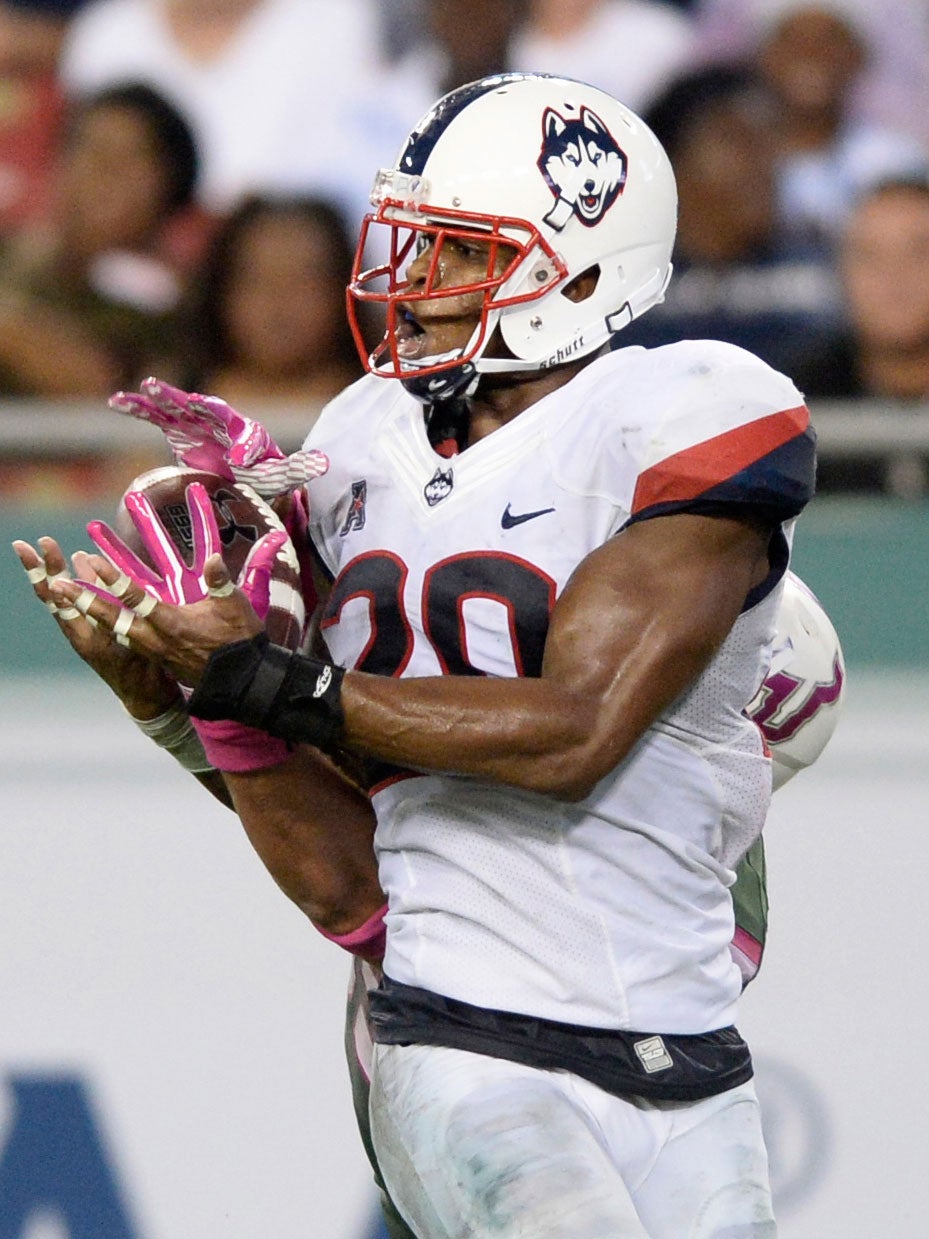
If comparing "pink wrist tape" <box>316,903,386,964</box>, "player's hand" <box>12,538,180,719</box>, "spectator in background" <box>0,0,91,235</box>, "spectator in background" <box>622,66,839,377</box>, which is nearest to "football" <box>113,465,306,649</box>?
"player's hand" <box>12,538,180,719</box>

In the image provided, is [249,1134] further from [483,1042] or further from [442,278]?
[442,278]

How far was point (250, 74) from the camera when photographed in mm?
6520

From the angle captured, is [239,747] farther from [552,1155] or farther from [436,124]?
[436,124]

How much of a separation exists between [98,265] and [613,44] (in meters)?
1.75

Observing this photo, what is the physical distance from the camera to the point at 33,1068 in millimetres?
3619

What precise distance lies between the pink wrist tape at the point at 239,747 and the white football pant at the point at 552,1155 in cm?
39

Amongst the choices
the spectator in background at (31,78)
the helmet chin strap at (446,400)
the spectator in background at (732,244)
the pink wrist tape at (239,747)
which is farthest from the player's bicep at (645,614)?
the spectator in background at (31,78)

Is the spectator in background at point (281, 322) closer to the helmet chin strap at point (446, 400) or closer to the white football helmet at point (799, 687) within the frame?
the white football helmet at point (799, 687)

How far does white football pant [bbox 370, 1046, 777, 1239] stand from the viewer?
229cm

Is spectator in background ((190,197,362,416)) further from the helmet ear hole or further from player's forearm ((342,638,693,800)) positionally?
player's forearm ((342,638,693,800))

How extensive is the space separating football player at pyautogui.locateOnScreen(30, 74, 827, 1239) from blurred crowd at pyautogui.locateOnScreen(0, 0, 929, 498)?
3.53 metres

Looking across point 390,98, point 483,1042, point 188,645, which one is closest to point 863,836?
point 483,1042

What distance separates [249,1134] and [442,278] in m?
1.72

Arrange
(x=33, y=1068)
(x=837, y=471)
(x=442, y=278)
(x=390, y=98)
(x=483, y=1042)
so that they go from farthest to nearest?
1. (x=390, y=98)
2. (x=837, y=471)
3. (x=33, y=1068)
4. (x=442, y=278)
5. (x=483, y=1042)
